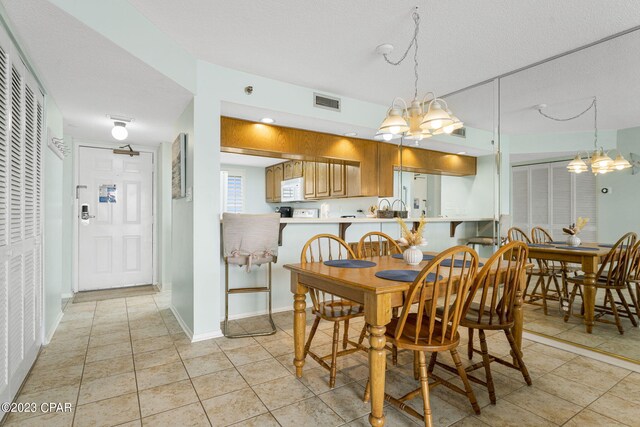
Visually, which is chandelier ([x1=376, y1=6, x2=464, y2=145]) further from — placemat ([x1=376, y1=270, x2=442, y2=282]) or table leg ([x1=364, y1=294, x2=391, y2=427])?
table leg ([x1=364, y1=294, x2=391, y2=427])

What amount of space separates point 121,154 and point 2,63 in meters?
3.32

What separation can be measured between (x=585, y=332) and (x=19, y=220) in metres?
4.36

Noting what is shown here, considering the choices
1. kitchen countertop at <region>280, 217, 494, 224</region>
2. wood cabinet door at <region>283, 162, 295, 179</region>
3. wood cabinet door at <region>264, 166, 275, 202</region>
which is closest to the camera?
kitchen countertop at <region>280, 217, 494, 224</region>

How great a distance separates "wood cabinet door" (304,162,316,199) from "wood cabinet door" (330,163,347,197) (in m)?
0.60

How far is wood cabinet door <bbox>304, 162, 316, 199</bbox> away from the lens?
5.86m

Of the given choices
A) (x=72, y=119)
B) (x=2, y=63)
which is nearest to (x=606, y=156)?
(x=2, y=63)

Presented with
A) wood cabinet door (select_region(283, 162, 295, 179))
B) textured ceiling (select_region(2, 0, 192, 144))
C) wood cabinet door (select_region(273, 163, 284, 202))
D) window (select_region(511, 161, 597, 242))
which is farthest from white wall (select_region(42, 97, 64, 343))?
window (select_region(511, 161, 597, 242))

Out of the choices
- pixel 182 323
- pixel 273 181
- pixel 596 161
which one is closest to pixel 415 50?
pixel 596 161

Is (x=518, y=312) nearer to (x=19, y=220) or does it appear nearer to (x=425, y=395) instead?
(x=425, y=395)

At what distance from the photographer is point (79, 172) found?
4516 mm

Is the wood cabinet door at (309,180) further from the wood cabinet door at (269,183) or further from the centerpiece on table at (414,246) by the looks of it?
the centerpiece on table at (414,246)

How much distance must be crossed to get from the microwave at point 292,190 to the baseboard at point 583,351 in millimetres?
4129


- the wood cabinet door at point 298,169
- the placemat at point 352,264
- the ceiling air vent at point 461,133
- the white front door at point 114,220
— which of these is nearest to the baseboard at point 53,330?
the white front door at point 114,220

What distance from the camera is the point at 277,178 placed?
22.9ft
